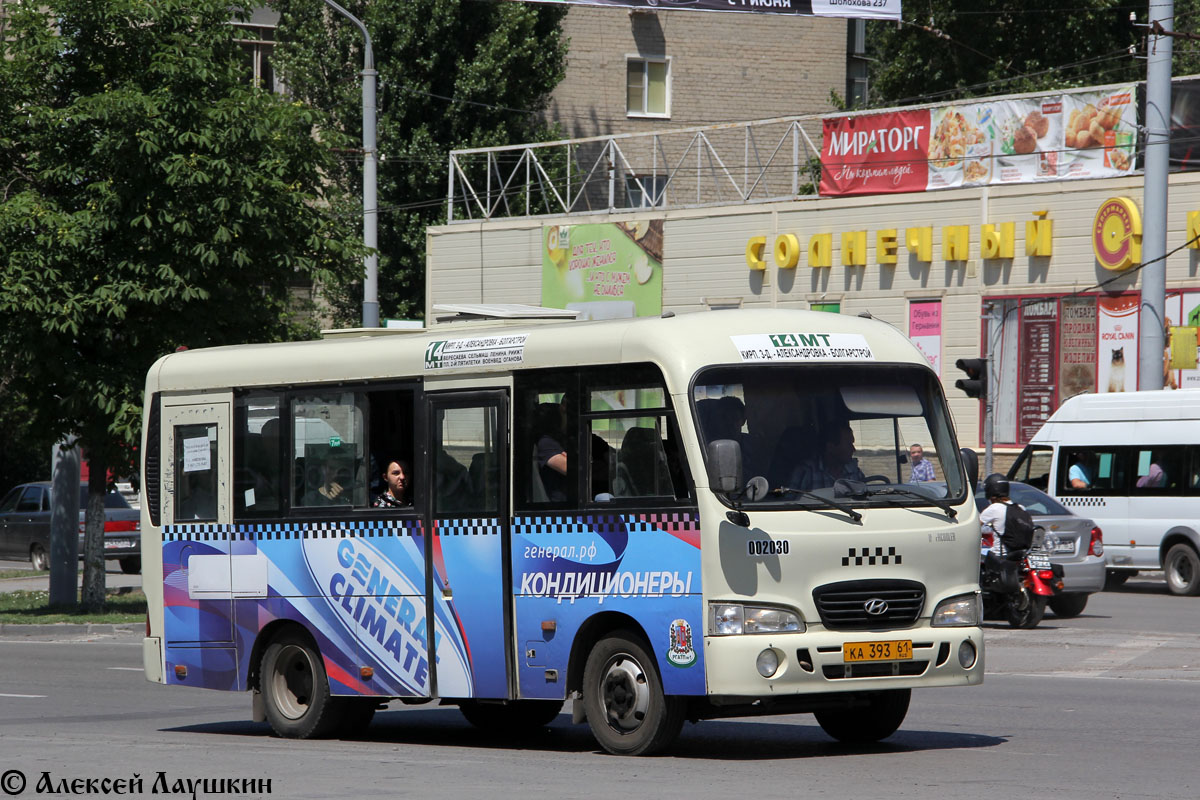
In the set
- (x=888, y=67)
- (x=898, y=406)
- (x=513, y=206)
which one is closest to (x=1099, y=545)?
(x=898, y=406)

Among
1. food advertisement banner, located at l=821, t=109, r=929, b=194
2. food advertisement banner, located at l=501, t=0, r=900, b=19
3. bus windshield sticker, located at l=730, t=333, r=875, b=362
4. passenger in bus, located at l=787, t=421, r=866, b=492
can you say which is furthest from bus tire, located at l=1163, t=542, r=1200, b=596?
passenger in bus, located at l=787, t=421, r=866, b=492

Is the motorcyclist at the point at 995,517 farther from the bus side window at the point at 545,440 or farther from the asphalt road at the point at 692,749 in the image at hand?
the bus side window at the point at 545,440

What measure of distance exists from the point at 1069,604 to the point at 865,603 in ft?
40.5

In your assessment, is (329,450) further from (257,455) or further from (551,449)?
(551,449)

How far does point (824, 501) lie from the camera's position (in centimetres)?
1023

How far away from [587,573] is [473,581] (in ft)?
3.06

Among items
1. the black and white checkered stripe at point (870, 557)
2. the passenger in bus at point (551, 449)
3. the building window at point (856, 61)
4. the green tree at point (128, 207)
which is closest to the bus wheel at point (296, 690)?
the passenger in bus at point (551, 449)

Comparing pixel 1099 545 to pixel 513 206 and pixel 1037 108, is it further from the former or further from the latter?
pixel 513 206

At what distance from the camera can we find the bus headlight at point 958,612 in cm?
1049

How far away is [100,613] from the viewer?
22.8 meters

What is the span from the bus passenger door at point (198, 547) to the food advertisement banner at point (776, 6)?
56.0 feet

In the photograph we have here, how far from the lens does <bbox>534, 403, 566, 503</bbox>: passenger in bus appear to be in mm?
10867

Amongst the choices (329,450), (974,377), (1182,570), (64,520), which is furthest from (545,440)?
(1182,570)

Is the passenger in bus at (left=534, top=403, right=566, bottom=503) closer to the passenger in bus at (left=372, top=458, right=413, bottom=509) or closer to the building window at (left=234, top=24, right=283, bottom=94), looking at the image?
the passenger in bus at (left=372, top=458, right=413, bottom=509)
